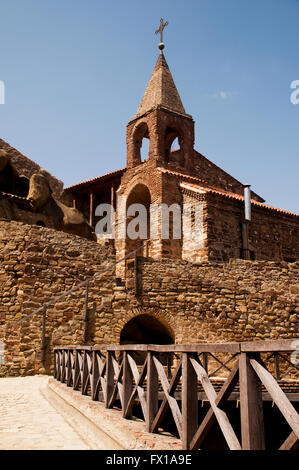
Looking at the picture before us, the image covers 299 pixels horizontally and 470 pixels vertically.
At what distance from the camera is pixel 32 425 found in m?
4.86

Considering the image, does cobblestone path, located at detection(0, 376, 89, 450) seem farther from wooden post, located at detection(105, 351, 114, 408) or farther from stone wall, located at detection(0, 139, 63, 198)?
stone wall, located at detection(0, 139, 63, 198)

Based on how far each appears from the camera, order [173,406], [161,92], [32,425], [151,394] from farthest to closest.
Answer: [161,92]
[32,425]
[151,394]
[173,406]

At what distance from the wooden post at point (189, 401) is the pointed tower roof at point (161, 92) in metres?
18.4

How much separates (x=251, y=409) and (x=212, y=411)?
1.45 feet

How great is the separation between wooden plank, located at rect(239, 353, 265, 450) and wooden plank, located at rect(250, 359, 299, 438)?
0.07 m

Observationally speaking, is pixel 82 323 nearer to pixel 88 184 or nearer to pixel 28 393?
pixel 28 393

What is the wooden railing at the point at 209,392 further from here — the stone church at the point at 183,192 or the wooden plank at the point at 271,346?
the stone church at the point at 183,192

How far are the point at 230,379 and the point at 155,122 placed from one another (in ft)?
60.1

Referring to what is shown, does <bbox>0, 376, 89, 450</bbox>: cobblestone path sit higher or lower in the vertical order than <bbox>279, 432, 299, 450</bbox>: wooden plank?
lower

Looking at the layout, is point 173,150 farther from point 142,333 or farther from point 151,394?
point 151,394

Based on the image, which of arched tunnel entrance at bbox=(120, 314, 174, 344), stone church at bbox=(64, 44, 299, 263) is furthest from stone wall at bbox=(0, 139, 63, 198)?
arched tunnel entrance at bbox=(120, 314, 174, 344)

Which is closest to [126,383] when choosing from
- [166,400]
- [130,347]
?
[130,347]

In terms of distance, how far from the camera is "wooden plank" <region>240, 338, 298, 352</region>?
2170 millimetres
